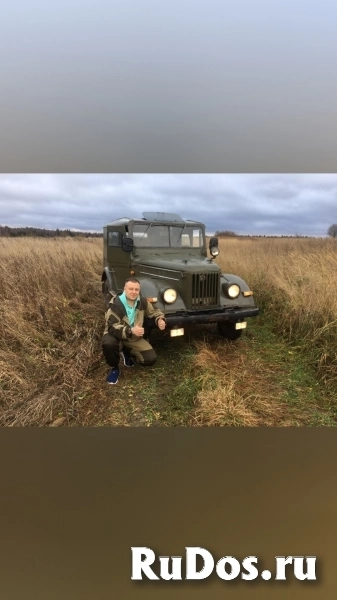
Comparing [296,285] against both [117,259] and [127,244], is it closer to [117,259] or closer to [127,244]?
[127,244]

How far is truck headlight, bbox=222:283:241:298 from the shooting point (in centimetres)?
226

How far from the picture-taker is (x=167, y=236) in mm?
2674

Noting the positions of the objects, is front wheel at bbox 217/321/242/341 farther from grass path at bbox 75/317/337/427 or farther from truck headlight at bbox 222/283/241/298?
truck headlight at bbox 222/283/241/298

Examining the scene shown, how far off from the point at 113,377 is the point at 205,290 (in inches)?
34.5

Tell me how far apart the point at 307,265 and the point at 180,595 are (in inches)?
70.2

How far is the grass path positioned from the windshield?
966 mm

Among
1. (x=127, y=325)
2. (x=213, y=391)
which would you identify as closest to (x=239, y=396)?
(x=213, y=391)

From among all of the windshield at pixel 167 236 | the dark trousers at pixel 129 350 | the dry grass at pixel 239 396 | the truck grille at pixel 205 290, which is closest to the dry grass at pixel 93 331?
the dry grass at pixel 239 396

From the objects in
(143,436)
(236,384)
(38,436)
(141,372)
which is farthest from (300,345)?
(38,436)

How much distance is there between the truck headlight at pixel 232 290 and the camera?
7.40 ft

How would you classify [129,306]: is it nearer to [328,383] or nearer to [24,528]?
[24,528]

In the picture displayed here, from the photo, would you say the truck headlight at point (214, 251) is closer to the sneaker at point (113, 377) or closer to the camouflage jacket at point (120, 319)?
the camouflage jacket at point (120, 319)

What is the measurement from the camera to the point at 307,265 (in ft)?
6.62

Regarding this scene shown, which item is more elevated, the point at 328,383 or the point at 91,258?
the point at 91,258
